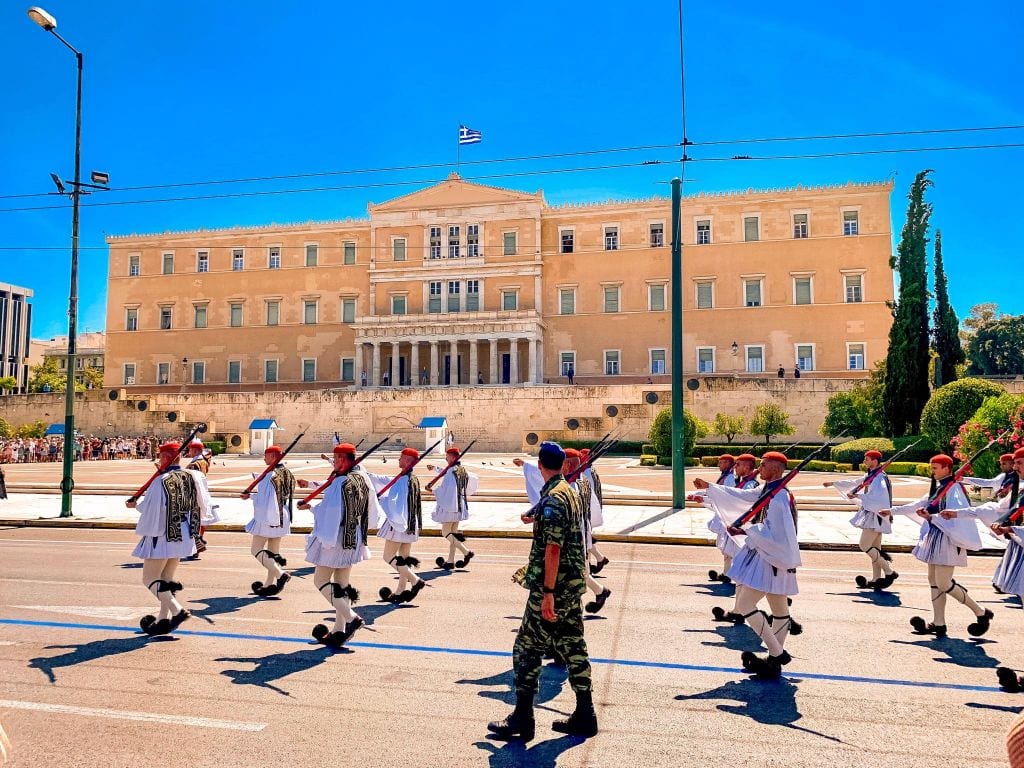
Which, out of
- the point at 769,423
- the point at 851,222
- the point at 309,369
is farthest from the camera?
the point at 309,369

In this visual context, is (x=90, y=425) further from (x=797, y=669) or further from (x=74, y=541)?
(x=797, y=669)

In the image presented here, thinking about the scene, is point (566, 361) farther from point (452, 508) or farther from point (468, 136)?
point (452, 508)

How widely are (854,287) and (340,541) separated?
51.7m

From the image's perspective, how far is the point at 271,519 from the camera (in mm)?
9109

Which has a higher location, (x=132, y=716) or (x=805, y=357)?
(x=805, y=357)

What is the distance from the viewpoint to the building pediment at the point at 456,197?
5578 centimetres

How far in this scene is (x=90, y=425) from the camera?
47688 millimetres

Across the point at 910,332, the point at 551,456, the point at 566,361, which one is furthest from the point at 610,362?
the point at 551,456

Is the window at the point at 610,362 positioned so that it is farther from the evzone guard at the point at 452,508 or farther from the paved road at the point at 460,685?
the paved road at the point at 460,685

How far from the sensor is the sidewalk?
1340 centimetres

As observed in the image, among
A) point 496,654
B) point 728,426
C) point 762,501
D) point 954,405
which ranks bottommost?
point 496,654

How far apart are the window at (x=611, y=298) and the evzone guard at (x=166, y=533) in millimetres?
48939

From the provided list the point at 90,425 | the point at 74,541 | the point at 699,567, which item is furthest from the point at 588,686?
the point at 90,425

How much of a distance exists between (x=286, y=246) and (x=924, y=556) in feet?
195
